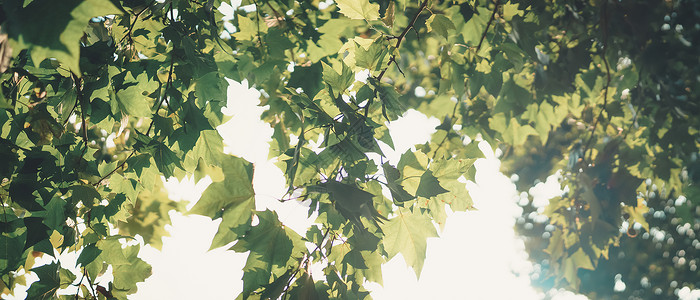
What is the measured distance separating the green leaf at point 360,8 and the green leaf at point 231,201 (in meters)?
0.67

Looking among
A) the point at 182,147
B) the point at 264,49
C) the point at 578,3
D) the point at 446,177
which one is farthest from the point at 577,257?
the point at 182,147

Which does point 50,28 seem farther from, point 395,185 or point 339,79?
point 395,185

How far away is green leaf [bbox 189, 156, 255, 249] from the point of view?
1265 millimetres

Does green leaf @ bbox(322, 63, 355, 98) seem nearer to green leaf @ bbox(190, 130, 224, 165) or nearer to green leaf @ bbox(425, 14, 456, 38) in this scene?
green leaf @ bbox(425, 14, 456, 38)

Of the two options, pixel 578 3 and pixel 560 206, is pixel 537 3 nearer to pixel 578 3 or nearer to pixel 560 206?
pixel 578 3

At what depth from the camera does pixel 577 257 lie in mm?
3420

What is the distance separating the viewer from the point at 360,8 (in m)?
1.38

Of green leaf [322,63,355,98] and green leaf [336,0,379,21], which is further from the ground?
green leaf [336,0,379,21]

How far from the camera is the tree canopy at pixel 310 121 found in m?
1.26

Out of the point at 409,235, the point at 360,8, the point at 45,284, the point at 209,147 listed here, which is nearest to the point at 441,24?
the point at 360,8

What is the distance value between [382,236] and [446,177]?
316 millimetres

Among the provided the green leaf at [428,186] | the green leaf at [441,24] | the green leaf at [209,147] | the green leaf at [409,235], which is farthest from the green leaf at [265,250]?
the green leaf at [441,24]

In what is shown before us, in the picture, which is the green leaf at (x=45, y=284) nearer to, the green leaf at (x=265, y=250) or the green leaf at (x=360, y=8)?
the green leaf at (x=265, y=250)

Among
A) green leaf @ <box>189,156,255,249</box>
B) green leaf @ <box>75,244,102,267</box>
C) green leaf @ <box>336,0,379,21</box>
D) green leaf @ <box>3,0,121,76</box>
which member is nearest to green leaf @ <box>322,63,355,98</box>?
green leaf @ <box>336,0,379,21</box>
